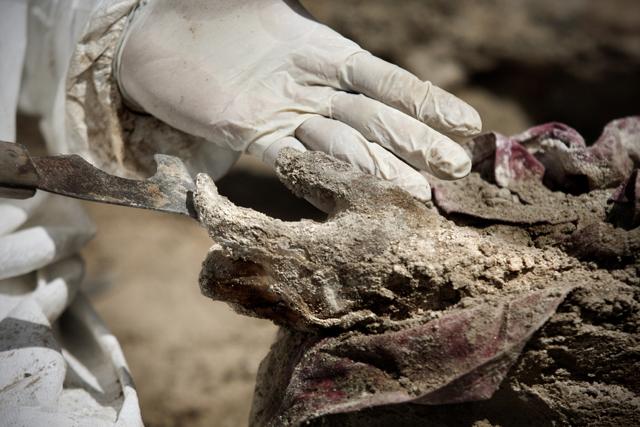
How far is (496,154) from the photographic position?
3.90 ft

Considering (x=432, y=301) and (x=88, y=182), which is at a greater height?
(x=432, y=301)

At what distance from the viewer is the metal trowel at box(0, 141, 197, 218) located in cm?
95

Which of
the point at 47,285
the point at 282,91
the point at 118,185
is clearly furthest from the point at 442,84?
the point at 118,185

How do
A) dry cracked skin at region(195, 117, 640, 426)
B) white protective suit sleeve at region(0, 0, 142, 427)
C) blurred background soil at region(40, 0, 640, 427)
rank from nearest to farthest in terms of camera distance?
dry cracked skin at region(195, 117, 640, 426), white protective suit sleeve at region(0, 0, 142, 427), blurred background soil at region(40, 0, 640, 427)

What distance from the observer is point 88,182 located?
1018 mm

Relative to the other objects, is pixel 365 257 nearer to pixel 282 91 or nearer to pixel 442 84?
pixel 282 91

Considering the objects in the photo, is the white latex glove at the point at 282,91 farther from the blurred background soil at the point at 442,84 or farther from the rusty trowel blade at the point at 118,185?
the blurred background soil at the point at 442,84

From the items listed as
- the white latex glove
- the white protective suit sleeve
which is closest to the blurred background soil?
the white protective suit sleeve

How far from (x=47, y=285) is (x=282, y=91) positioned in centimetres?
56

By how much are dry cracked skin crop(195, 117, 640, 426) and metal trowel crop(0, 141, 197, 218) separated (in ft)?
0.20

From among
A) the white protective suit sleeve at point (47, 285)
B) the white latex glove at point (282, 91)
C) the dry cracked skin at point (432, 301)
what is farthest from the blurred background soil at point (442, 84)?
the dry cracked skin at point (432, 301)

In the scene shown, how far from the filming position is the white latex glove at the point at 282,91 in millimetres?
1096

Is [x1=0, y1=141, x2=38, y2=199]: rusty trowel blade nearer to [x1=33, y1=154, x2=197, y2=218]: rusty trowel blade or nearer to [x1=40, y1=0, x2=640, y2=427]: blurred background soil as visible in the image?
[x1=33, y1=154, x2=197, y2=218]: rusty trowel blade

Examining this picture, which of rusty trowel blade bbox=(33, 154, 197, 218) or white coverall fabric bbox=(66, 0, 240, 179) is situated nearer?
rusty trowel blade bbox=(33, 154, 197, 218)
